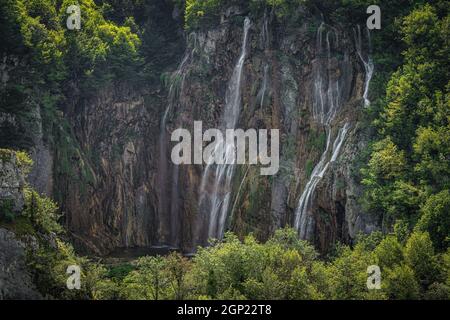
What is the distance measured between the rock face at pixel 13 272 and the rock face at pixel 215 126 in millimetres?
16550

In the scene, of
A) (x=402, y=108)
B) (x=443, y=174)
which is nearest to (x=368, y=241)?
(x=443, y=174)

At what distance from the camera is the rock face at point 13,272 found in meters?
35.6

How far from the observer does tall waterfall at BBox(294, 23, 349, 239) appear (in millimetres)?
46188

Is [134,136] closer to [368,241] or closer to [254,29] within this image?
[254,29]

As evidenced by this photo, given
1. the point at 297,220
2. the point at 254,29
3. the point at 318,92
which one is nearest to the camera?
the point at 297,220

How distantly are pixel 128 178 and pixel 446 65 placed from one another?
2874cm

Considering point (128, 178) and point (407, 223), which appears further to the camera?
point (128, 178)

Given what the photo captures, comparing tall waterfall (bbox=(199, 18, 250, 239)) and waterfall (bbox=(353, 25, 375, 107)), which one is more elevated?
waterfall (bbox=(353, 25, 375, 107))

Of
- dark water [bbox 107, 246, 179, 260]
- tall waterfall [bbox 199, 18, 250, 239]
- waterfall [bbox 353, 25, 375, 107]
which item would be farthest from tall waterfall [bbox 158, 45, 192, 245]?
Answer: waterfall [bbox 353, 25, 375, 107]

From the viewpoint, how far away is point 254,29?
55.9m

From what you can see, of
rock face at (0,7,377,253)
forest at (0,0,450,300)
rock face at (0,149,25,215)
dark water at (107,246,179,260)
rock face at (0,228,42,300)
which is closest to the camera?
forest at (0,0,450,300)

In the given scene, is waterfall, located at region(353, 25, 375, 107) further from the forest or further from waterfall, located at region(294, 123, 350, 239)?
waterfall, located at region(294, 123, 350, 239)

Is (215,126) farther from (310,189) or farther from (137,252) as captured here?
(310,189)

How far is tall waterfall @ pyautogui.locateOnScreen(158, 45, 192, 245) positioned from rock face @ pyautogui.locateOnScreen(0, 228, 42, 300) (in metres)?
22.3
